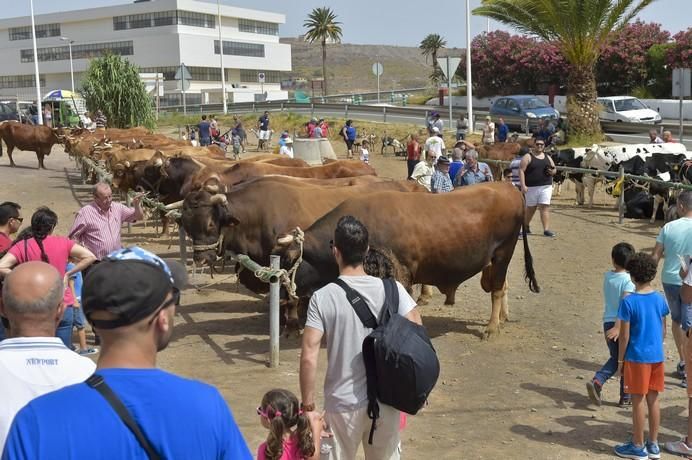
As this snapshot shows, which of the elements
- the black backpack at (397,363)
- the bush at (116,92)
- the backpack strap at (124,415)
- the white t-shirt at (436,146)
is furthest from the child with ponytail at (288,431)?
the bush at (116,92)

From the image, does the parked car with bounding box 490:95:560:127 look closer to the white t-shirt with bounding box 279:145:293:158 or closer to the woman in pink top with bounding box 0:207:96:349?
the white t-shirt with bounding box 279:145:293:158

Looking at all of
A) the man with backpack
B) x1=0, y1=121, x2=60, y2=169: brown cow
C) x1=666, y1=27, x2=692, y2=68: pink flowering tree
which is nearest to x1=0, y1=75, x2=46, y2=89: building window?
x1=0, y1=121, x2=60, y2=169: brown cow

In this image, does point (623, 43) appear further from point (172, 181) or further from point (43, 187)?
point (172, 181)

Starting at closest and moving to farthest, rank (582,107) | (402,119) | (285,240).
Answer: (285,240), (582,107), (402,119)

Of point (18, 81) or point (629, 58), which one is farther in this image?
point (18, 81)

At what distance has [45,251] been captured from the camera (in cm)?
674

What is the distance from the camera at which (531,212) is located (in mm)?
14883

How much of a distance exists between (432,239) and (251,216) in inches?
90.0

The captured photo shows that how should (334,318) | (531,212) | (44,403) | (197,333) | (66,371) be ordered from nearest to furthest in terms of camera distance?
1. (44,403)
2. (66,371)
3. (334,318)
4. (197,333)
5. (531,212)

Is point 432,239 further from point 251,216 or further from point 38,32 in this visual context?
point 38,32

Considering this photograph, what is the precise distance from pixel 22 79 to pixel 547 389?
85.4 meters

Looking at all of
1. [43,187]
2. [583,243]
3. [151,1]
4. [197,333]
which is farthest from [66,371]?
[151,1]

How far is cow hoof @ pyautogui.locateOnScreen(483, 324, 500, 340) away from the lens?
932cm

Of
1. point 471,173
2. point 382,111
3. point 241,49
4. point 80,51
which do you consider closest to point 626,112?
point 382,111
